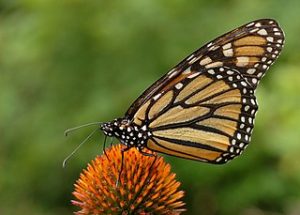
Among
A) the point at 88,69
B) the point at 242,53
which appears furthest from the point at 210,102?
the point at 88,69

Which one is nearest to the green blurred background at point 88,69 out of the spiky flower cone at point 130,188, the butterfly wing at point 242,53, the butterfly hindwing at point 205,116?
the butterfly hindwing at point 205,116

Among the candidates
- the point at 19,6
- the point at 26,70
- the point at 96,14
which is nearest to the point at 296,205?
the point at 96,14

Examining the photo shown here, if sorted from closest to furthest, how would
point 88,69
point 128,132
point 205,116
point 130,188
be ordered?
point 130,188, point 128,132, point 205,116, point 88,69

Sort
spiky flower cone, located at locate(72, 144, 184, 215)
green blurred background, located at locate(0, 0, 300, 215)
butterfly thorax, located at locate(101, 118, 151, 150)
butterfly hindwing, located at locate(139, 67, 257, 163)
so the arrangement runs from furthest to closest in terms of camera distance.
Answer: green blurred background, located at locate(0, 0, 300, 215), butterfly hindwing, located at locate(139, 67, 257, 163), butterfly thorax, located at locate(101, 118, 151, 150), spiky flower cone, located at locate(72, 144, 184, 215)

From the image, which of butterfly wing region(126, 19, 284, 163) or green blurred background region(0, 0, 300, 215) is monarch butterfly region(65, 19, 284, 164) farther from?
green blurred background region(0, 0, 300, 215)

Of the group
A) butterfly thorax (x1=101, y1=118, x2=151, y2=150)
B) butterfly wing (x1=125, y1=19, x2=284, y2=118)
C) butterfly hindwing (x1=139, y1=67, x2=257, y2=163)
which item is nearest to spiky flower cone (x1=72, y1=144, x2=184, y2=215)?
butterfly thorax (x1=101, y1=118, x2=151, y2=150)

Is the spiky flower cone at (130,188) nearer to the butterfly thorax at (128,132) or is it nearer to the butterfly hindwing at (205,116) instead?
the butterfly thorax at (128,132)

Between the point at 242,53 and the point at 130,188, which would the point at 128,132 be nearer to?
the point at 130,188
